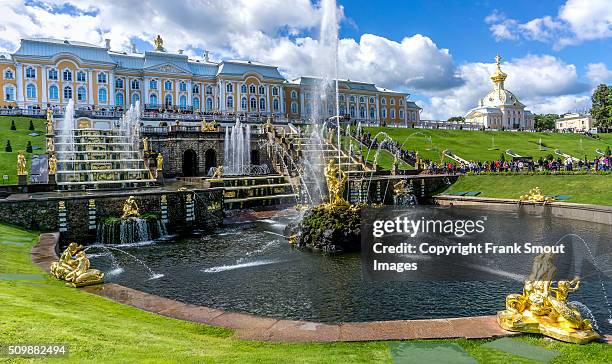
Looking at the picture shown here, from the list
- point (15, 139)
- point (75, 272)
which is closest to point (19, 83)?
point (15, 139)

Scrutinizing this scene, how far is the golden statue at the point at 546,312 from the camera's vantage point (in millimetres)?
7538

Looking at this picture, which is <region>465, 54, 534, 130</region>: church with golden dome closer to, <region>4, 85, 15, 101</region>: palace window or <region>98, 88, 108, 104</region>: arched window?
<region>98, 88, 108, 104</region>: arched window

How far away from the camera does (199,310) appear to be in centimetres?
975

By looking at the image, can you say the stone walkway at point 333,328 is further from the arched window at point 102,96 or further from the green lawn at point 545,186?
the arched window at point 102,96

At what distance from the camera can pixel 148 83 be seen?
72.5 m

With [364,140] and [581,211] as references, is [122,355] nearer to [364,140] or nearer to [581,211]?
[581,211]

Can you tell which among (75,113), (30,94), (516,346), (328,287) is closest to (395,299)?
(328,287)

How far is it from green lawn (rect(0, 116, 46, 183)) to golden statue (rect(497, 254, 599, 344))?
1342 inches

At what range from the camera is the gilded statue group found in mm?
11664

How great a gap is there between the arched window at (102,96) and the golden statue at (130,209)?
173 feet

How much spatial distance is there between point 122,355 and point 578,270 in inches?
627

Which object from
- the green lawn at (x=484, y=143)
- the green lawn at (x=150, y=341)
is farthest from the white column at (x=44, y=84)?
the green lawn at (x=150, y=341)

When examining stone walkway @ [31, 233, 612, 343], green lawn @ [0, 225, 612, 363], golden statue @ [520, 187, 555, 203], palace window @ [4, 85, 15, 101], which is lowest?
stone walkway @ [31, 233, 612, 343]

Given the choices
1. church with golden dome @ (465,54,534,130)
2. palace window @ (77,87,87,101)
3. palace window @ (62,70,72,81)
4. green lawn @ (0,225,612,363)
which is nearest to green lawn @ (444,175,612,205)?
green lawn @ (0,225,612,363)
